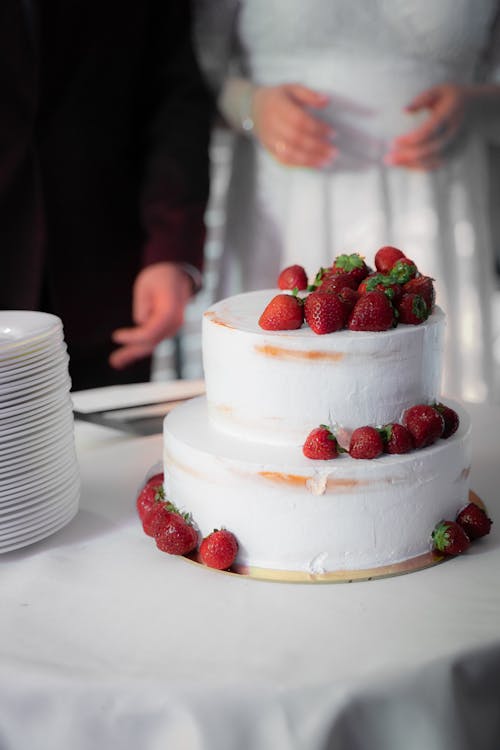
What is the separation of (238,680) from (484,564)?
1.59ft

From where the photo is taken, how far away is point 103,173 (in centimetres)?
329

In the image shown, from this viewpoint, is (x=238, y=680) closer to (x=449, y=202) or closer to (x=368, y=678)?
(x=368, y=678)

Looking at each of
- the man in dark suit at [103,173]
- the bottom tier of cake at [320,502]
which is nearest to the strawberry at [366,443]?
the bottom tier of cake at [320,502]

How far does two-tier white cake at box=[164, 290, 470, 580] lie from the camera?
1343mm

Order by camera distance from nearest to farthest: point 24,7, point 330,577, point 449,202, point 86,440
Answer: point 330,577
point 86,440
point 24,7
point 449,202

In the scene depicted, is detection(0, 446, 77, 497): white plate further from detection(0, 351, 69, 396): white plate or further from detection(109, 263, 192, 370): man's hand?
detection(109, 263, 192, 370): man's hand

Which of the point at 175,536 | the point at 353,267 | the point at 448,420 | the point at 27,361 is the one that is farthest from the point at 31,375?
the point at 448,420

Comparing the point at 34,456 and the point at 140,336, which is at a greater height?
the point at 34,456

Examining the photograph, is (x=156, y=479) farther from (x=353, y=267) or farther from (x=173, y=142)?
(x=173, y=142)

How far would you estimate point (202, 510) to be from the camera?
1.44 metres

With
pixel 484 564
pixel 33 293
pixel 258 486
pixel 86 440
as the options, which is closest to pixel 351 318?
pixel 258 486

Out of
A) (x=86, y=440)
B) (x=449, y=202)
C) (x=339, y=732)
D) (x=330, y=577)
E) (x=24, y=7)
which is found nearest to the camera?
(x=339, y=732)

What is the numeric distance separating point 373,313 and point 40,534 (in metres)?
0.64

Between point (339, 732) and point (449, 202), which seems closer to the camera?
point (339, 732)
